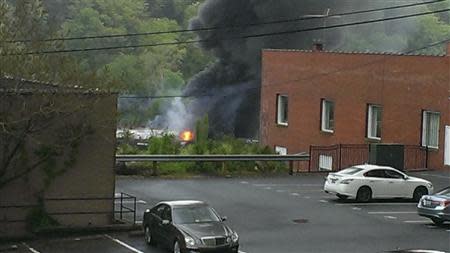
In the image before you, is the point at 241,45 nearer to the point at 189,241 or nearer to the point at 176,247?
the point at 176,247

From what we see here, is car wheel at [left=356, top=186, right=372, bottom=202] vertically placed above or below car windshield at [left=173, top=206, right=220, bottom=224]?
above

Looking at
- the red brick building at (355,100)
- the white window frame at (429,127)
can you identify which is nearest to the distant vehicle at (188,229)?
the red brick building at (355,100)

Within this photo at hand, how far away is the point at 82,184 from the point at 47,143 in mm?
1643

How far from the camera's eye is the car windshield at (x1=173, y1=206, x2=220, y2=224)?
792 inches

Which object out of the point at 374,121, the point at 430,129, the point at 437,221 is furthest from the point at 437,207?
the point at 374,121

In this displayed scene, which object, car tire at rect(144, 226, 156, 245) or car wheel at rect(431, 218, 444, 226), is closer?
car tire at rect(144, 226, 156, 245)

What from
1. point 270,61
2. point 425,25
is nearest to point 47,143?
point 270,61

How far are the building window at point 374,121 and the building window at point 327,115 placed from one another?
3664mm

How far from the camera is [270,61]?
5359 cm

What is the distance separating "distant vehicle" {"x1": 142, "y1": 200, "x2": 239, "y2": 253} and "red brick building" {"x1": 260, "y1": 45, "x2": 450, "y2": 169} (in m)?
19.5

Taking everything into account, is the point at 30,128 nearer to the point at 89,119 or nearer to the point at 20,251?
the point at 89,119

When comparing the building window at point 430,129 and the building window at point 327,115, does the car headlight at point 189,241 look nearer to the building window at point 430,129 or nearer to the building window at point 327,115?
the building window at point 430,129

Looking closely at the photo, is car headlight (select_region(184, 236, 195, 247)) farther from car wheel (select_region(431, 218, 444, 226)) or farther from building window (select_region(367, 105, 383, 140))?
building window (select_region(367, 105, 383, 140))

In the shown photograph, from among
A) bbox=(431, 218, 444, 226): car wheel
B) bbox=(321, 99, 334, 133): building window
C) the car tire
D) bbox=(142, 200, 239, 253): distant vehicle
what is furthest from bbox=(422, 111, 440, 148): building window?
bbox=(142, 200, 239, 253): distant vehicle
